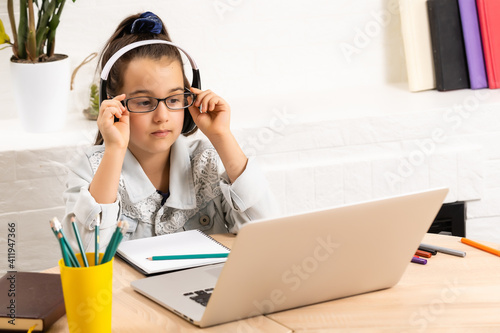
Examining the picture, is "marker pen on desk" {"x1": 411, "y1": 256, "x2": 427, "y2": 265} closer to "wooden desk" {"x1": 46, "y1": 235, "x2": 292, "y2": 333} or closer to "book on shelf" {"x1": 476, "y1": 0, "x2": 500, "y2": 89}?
"wooden desk" {"x1": 46, "y1": 235, "x2": 292, "y2": 333}

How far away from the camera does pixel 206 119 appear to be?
1758 millimetres

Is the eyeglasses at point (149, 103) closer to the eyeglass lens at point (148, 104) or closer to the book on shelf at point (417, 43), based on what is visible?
the eyeglass lens at point (148, 104)

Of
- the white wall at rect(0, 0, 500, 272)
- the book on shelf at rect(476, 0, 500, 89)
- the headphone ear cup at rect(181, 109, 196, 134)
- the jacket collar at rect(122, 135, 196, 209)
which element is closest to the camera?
the jacket collar at rect(122, 135, 196, 209)

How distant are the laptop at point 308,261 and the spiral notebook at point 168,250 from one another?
96mm

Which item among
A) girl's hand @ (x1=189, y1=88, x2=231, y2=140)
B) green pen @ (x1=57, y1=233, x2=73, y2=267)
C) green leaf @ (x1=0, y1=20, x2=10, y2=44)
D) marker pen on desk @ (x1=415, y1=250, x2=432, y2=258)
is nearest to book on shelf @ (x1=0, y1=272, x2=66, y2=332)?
green pen @ (x1=57, y1=233, x2=73, y2=267)

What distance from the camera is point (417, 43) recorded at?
2.84 metres

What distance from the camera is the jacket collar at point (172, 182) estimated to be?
172 centimetres

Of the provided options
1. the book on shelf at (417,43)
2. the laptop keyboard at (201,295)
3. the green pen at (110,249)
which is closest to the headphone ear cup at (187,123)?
the laptop keyboard at (201,295)

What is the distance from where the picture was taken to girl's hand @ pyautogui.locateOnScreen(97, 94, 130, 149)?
5.25 ft

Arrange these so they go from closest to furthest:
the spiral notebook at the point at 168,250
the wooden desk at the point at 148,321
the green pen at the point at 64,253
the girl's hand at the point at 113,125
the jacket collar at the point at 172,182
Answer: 1. the green pen at the point at 64,253
2. the wooden desk at the point at 148,321
3. the spiral notebook at the point at 168,250
4. the girl's hand at the point at 113,125
5. the jacket collar at the point at 172,182

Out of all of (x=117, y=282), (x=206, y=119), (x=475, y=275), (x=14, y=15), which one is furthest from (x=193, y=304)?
(x=14, y=15)

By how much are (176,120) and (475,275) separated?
723mm

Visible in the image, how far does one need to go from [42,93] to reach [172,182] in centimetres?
82


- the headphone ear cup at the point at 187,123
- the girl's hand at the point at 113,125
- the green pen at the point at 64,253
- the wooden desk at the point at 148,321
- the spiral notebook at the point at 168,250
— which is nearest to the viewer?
the green pen at the point at 64,253
